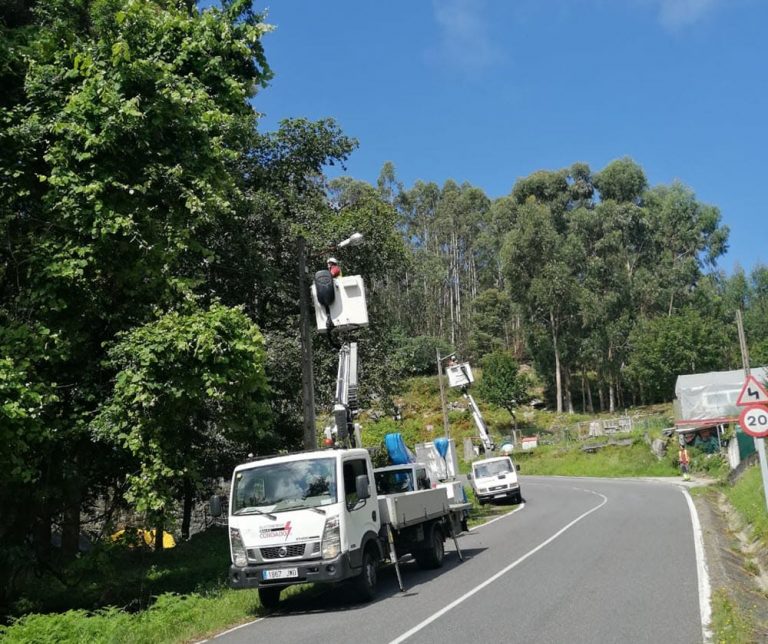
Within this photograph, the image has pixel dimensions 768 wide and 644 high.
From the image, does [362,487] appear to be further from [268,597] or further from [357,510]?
[268,597]

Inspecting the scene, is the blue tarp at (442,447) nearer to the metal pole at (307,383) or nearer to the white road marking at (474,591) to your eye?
the white road marking at (474,591)

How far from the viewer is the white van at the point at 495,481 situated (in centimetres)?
3062

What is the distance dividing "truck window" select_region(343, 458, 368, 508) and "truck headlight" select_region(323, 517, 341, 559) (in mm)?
454

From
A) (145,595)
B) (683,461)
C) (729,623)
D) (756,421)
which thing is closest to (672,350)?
(683,461)

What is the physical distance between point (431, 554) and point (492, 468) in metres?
18.3

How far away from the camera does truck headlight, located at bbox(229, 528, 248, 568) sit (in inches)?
413

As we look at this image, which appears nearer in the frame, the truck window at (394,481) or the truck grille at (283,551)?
the truck grille at (283,551)

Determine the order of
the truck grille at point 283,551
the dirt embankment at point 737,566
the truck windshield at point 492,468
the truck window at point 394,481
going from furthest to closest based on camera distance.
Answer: the truck windshield at point 492,468 < the truck window at point 394,481 < the truck grille at point 283,551 < the dirt embankment at point 737,566

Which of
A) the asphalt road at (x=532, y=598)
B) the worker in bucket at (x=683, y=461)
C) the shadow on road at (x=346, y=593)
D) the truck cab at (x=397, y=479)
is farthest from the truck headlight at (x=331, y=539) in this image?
the worker in bucket at (x=683, y=461)

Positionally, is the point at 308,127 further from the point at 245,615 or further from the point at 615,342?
the point at 615,342

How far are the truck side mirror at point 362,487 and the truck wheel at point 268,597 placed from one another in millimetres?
2019

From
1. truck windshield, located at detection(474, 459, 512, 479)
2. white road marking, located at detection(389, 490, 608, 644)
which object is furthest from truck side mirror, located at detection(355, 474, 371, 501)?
truck windshield, located at detection(474, 459, 512, 479)

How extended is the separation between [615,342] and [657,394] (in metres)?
5.73

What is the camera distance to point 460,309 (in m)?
82.8
